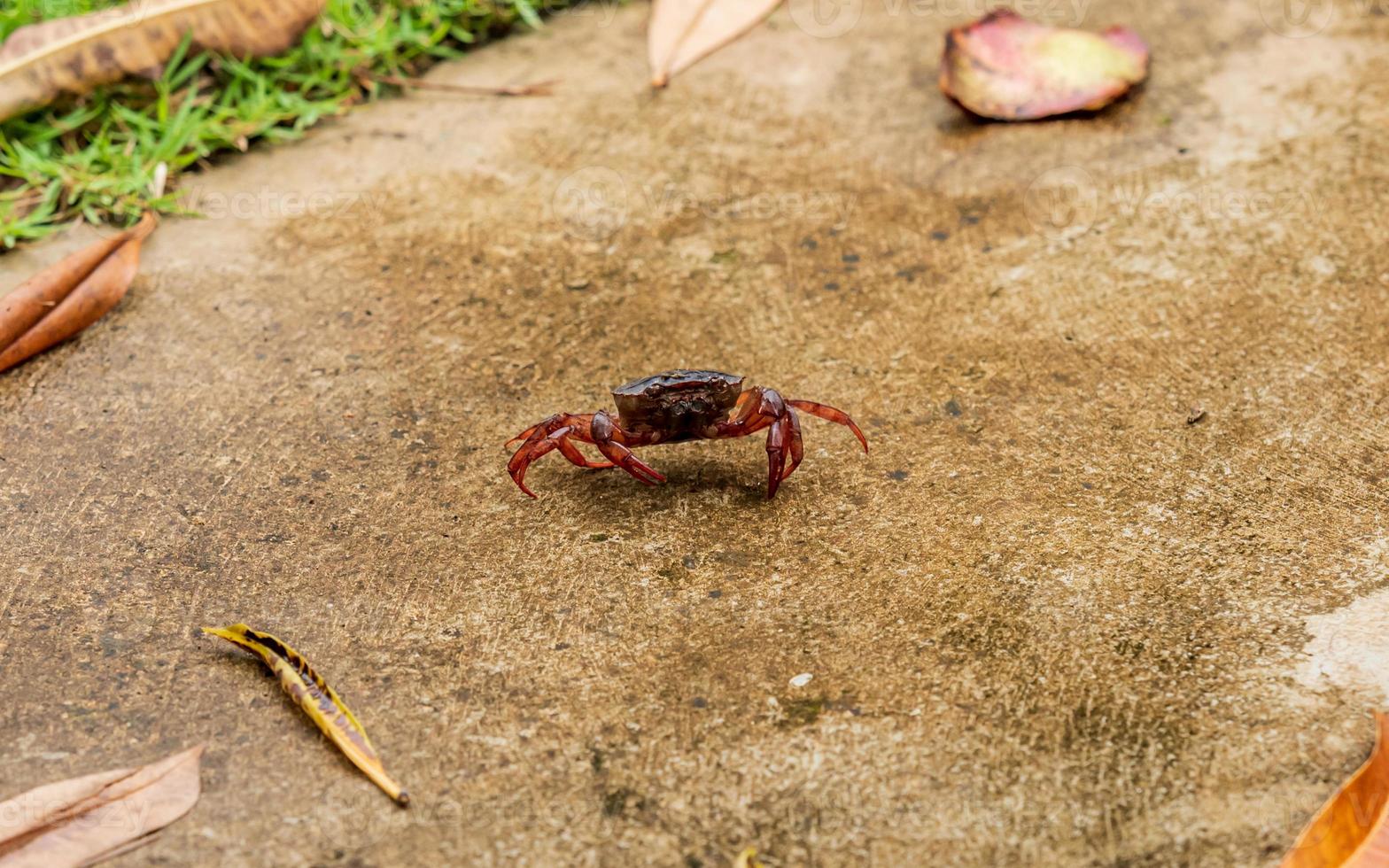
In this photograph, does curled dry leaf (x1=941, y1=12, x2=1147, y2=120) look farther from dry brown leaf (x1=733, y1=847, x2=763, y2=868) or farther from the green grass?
dry brown leaf (x1=733, y1=847, x2=763, y2=868)

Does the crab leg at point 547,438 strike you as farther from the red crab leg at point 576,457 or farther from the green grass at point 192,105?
the green grass at point 192,105

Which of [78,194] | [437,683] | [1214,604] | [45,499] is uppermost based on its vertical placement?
[78,194]

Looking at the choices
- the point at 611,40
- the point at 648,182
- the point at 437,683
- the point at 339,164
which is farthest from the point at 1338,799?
the point at 611,40

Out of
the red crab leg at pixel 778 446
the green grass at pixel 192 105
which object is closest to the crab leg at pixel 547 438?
the red crab leg at pixel 778 446

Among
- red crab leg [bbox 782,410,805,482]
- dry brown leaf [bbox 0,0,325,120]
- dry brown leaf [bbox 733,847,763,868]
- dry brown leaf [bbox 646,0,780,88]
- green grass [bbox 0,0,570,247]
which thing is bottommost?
dry brown leaf [bbox 733,847,763,868]

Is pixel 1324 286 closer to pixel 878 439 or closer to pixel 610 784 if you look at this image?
pixel 878 439

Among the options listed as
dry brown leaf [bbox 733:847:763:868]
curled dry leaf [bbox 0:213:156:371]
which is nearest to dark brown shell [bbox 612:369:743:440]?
dry brown leaf [bbox 733:847:763:868]
